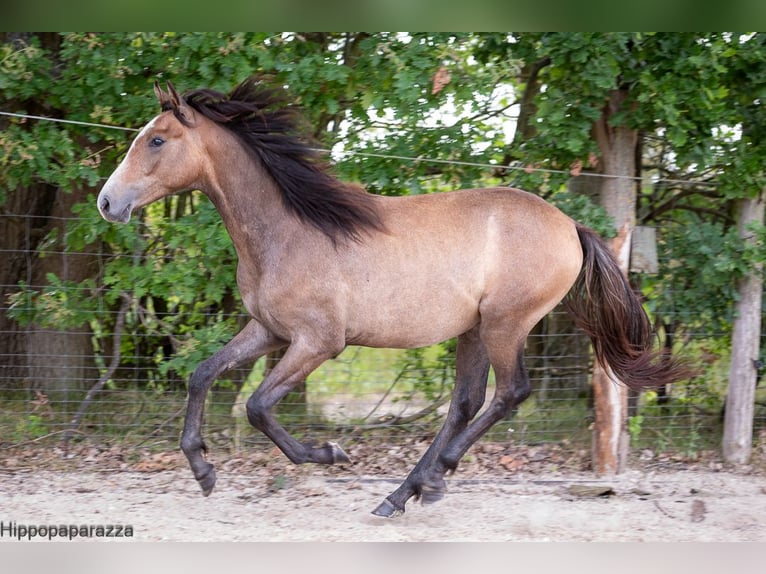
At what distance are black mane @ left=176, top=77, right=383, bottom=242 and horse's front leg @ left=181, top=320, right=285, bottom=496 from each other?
0.74 m

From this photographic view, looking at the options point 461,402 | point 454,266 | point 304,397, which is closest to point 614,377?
point 461,402

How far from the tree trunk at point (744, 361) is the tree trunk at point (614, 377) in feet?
2.91

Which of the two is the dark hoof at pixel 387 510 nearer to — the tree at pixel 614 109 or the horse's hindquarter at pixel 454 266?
the horse's hindquarter at pixel 454 266

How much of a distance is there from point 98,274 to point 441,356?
2856 mm

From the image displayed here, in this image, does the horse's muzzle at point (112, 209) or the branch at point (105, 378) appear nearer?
the horse's muzzle at point (112, 209)

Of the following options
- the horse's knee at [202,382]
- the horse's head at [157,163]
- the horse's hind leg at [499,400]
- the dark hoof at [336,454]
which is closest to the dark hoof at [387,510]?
the horse's hind leg at [499,400]

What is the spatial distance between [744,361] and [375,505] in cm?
319

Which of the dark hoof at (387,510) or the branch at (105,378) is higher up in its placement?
the branch at (105,378)

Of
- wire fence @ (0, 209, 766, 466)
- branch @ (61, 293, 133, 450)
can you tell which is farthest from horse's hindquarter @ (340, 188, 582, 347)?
branch @ (61, 293, 133, 450)

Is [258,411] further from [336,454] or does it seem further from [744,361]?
[744,361]

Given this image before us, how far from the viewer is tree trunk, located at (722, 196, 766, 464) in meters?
6.70

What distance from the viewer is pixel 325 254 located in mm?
4805

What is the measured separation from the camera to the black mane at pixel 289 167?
4812 millimetres
